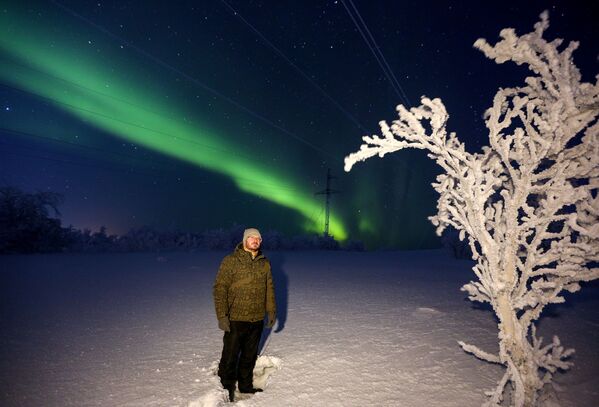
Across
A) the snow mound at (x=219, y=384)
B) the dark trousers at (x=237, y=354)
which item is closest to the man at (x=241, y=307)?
the dark trousers at (x=237, y=354)

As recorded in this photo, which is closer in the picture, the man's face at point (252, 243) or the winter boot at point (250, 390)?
the winter boot at point (250, 390)

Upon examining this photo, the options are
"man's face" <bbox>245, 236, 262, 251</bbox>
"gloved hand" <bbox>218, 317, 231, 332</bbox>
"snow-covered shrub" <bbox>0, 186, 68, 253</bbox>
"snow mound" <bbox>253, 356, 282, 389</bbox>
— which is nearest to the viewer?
"gloved hand" <bbox>218, 317, 231, 332</bbox>

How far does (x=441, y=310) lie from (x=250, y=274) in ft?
16.7

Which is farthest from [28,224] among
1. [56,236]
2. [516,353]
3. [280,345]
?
[516,353]

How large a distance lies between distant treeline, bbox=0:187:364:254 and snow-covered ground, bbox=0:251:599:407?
23.7 ft

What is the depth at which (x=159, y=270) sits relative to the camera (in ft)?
38.1

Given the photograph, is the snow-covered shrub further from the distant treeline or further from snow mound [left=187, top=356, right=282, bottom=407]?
snow mound [left=187, top=356, right=282, bottom=407]

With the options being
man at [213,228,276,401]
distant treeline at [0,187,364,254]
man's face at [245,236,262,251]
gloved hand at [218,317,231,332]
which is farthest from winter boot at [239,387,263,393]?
distant treeline at [0,187,364,254]

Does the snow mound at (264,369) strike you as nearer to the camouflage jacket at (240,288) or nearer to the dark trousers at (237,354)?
the dark trousers at (237,354)

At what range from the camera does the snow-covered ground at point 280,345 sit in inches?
133

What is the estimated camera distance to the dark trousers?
355cm

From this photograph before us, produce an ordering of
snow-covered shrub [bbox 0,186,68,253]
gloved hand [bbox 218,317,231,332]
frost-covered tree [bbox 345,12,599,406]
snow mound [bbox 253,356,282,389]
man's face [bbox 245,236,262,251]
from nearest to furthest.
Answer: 1. frost-covered tree [bbox 345,12,599,406]
2. gloved hand [bbox 218,317,231,332]
3. man's face [bbox 245,236,262,251]
4. snow mound [bbox 253,356,282,389]
5. snow-covered shrub [bbox 0,186,68,253]

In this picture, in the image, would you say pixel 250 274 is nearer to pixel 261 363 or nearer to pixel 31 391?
pixel 261 363

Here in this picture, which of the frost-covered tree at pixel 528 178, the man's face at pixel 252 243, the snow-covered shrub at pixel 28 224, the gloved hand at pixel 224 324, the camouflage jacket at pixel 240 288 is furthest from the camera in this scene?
the snow-covered shrub at pixel 28 224
